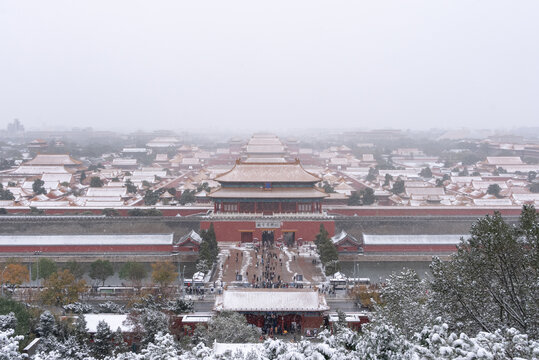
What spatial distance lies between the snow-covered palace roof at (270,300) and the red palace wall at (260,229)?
10.2 metres

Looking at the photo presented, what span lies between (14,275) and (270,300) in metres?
8.81

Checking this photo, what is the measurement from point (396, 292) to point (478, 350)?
522 centimetres

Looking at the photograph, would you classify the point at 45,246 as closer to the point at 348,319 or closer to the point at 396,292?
the point at 348,319

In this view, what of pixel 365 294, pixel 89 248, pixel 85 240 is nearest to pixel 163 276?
pixel 365 294

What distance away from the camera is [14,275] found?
53.7 feet

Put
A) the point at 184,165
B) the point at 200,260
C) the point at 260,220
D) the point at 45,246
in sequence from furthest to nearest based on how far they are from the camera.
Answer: the point at 184,165, the point at 260,220, the point at 45,246, the point at 200,260

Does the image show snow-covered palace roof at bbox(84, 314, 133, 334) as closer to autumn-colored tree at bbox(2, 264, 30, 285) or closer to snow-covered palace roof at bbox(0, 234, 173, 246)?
autumn-colored tree at bbox(2, 264, 30, 285)

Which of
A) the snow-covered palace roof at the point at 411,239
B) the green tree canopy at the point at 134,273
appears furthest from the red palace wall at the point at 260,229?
the green tree canopy at the point at 134,273

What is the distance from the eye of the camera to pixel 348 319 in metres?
13.6

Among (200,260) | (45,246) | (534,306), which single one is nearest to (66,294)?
(200,260)

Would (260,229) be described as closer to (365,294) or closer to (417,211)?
(417,211)

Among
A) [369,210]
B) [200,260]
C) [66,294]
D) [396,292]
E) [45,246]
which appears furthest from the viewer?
[369,210]

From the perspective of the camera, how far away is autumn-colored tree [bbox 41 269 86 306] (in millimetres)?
14820

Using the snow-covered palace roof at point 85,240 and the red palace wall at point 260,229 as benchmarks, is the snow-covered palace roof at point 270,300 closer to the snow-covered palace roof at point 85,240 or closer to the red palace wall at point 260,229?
the snow-covered palace roof at point 85,240
